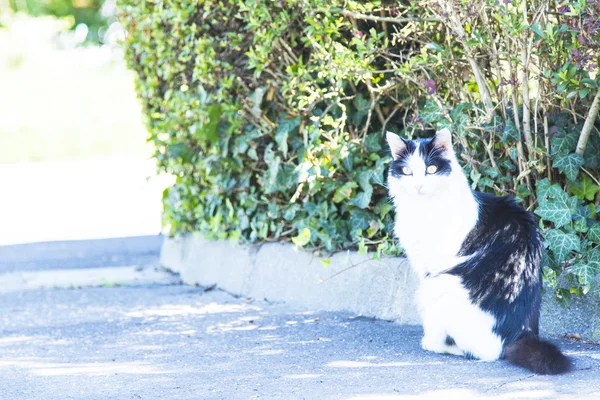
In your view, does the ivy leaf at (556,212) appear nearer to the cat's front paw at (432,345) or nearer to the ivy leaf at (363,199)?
the cat's front paw at (432,345)

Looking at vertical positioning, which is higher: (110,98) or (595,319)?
(110,98)

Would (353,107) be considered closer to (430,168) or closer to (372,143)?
(372,143)

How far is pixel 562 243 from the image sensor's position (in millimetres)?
4230

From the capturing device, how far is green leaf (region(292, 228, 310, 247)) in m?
5.72

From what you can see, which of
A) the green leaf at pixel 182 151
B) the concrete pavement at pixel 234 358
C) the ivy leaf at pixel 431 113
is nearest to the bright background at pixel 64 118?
the green leaf at pixel 182 151

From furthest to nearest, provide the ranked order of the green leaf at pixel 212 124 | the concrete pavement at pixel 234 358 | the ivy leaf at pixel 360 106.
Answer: the green leaf at pixel 212 124 < the ivy leaf at pixel 360 106 < the concrete pavement at pixel 234 358

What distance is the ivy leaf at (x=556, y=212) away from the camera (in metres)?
4.27

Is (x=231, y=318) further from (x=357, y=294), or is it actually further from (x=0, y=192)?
(x=0, y=192)

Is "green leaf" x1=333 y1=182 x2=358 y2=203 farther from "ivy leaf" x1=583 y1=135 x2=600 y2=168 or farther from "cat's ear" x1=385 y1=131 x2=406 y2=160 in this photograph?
"ivy leaf" x1=583 y1=135 x2=600 y2=168

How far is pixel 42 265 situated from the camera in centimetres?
884

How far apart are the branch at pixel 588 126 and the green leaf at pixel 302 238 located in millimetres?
2013

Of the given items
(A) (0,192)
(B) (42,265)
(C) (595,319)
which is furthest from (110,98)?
(C) (595,319)

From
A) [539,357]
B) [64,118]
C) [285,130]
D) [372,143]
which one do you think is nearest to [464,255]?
[539,357]

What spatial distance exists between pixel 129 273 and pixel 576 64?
534 cm
